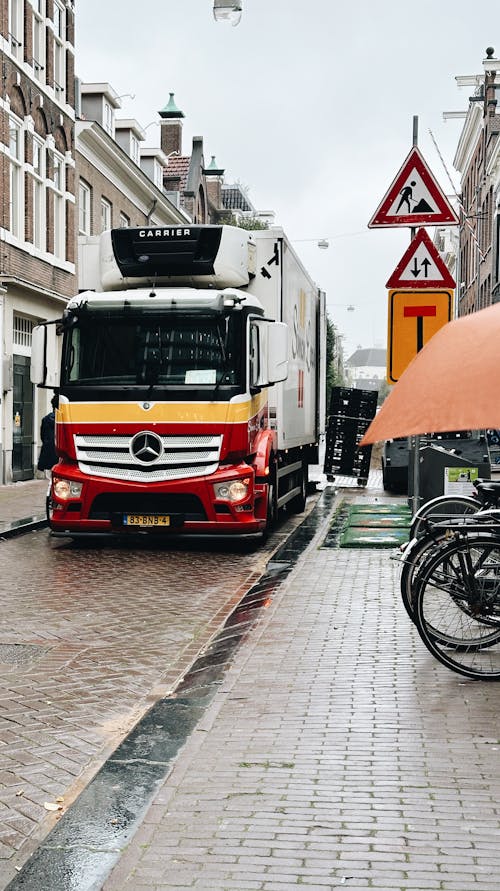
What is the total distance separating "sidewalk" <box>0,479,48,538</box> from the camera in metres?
13.9

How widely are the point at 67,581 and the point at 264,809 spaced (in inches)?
238

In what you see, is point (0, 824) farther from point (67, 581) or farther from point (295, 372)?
point (295, 372)

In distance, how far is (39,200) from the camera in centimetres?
2489

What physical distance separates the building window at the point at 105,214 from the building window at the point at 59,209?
478cm

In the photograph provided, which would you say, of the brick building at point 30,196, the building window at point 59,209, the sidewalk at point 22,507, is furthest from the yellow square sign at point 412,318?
the building window at point 59,209

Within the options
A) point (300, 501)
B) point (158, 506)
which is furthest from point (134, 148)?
point (158, 506)

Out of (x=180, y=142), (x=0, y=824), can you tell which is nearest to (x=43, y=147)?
(x=0, y=824)

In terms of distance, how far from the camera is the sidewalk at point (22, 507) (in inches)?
545

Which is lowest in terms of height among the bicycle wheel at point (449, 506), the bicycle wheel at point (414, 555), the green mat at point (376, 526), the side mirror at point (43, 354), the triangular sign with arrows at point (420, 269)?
the green mat at point (376, 526)

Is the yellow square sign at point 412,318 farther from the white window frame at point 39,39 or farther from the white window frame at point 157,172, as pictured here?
the white window frame at point 157,172

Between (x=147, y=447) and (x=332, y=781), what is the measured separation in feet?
22.9

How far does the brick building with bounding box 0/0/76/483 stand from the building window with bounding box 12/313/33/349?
22 mm

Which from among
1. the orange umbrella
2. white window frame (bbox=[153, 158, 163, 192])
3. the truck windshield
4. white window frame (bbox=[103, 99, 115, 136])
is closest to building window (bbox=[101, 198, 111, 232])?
white window frame (bbox=[103, 99, 115, 136])

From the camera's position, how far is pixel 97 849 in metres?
3.62
